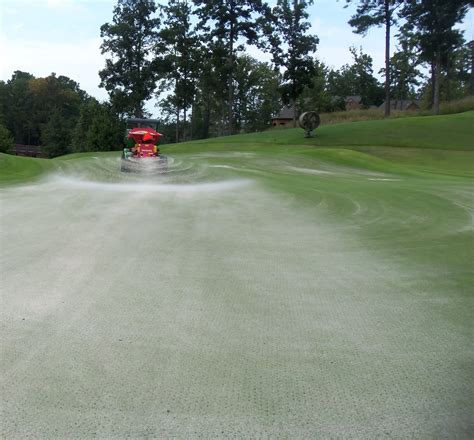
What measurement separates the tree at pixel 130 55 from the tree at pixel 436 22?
1155 inches

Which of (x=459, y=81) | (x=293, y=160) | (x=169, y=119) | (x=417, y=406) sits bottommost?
(x=417, y=406)

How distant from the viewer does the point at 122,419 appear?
2.54m

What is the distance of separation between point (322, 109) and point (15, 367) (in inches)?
2906

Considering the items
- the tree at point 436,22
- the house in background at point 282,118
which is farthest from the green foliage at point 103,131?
the house in background at point 282,118

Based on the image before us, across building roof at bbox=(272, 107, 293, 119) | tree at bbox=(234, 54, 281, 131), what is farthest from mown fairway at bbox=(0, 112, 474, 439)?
building roof at bbox=(272, 107, 293, 119)

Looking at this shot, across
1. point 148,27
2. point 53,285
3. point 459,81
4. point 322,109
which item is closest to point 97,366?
point 53,285

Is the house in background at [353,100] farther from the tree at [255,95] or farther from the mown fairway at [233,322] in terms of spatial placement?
the mown fairway at [233,322]

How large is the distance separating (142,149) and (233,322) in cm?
1173

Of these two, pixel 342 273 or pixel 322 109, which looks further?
pixel 322 109

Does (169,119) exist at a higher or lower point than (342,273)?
higher

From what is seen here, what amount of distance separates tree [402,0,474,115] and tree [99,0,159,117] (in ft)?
96.2

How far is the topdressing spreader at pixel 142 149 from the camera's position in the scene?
43.9ft

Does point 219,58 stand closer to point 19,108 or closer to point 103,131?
point 103,131

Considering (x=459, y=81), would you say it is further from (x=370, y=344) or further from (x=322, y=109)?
(x=370, y=344)
